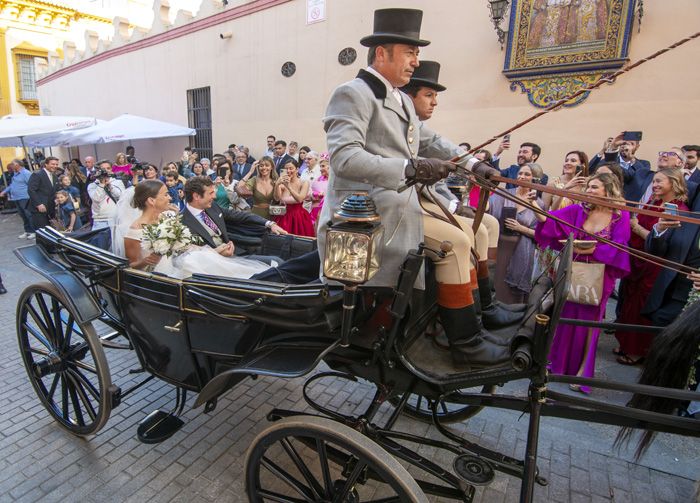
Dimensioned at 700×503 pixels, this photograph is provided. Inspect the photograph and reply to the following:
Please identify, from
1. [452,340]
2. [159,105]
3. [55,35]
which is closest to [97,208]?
[452,340]

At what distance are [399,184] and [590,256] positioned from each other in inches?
96.9

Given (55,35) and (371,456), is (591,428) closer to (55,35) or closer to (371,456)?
(371,456)

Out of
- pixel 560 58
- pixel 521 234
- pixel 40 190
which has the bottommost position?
pixel 40 190

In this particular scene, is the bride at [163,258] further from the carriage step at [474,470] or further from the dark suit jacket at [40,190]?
the dark suit jacket at [40,190]

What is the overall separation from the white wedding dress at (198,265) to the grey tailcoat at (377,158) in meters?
1.48

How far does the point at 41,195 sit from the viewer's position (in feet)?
28.9

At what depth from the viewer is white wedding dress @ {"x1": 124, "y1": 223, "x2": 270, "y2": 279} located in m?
3.16

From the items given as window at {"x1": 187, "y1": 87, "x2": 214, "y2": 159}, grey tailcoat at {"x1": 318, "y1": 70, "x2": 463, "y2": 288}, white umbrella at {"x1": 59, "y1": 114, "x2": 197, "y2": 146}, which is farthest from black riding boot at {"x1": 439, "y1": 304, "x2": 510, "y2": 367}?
window at {"x1": 187, "y1": 87, "x2": 214, "y2": 159}

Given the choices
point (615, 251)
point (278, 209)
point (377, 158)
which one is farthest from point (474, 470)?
point (278, 209)

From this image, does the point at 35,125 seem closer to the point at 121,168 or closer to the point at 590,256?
the point at 121,168

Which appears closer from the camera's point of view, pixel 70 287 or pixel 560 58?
pixel 70 287

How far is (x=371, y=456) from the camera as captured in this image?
5.49 feet

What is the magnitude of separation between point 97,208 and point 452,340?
7.70 metres

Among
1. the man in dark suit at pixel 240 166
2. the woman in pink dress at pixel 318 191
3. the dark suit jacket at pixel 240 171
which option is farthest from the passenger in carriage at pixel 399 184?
the man in dark suit at pixel 240 166
